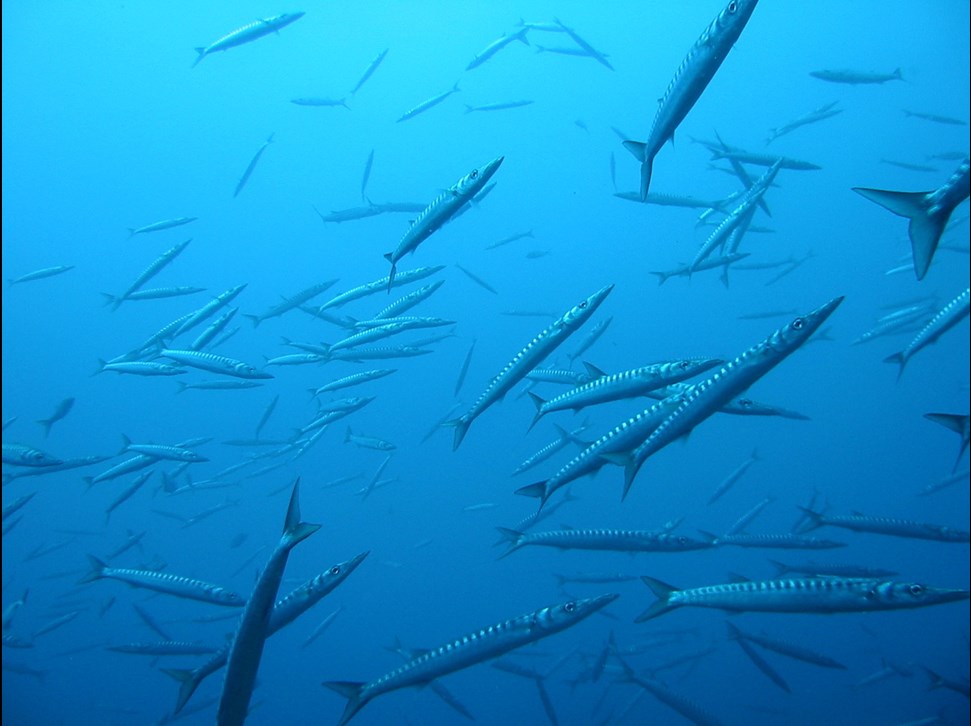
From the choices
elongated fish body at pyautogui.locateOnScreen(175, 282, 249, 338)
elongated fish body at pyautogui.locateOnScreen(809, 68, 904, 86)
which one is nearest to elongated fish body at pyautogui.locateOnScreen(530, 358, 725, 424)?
elongated fish body at pyautogui.locateOnScreen(175, 282, 249, 338)

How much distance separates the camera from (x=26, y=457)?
5.53 m

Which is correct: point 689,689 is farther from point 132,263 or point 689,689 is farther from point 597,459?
point 132,263

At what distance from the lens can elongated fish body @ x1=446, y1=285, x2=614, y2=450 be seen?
407cm

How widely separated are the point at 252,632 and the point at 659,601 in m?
2.59

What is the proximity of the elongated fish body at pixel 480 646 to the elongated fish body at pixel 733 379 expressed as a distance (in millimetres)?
1082

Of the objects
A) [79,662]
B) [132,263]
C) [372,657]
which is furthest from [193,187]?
[372,657]

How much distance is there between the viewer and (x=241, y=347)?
53156mm

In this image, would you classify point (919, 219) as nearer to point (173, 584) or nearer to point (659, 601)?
point (659, 601)

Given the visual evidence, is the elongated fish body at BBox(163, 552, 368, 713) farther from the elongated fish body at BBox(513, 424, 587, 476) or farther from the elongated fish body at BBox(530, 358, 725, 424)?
the elongated fish body at BBox(513, 424, 587, 476)

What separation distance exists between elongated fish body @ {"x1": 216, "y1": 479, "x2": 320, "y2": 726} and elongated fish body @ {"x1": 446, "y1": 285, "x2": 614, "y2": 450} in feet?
6.58

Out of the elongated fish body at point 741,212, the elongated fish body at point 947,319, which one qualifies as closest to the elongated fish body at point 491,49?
the elongated fish body at point 741,212

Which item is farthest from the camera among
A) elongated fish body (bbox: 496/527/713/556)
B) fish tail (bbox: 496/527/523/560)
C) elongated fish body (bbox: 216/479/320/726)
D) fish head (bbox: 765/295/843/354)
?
fish tail (bbox: 496/527/523/560)

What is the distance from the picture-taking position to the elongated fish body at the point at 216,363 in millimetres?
6113

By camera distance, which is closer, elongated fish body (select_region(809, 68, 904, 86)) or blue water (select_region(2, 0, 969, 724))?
elongated fish body (select_region(809, 68, 904, 86))
